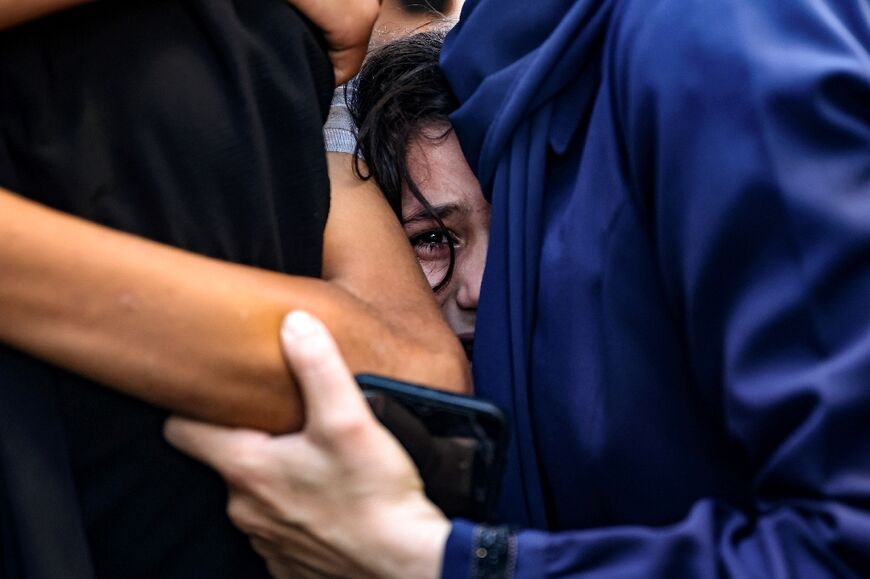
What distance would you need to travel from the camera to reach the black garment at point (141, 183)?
110cm

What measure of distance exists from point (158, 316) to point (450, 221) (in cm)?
77

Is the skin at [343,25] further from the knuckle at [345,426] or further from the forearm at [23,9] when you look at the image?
the knuckle at [345,426]

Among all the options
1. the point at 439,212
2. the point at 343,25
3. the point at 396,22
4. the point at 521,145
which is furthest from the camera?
the point at 396,22

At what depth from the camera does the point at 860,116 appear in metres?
1.07

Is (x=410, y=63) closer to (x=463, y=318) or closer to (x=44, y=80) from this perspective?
(x=463, y=318)

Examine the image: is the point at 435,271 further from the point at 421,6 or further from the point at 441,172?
the point at 421,6

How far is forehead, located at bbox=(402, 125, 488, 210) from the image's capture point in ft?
5.70

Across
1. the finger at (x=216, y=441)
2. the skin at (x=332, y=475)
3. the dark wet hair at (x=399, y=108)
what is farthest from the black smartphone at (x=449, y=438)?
the dark wet hair at (x=399, y=108)

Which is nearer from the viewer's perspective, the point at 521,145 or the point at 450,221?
the point at 521,145

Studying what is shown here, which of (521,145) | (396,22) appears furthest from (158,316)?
(396,22)

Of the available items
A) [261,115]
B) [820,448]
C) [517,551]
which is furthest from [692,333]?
[261,115]

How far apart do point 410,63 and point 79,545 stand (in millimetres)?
1048

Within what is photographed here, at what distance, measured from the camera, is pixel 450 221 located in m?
1.75

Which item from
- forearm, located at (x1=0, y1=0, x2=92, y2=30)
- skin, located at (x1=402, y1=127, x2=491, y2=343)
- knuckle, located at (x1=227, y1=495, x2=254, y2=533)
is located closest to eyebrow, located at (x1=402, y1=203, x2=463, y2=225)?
skin, located at (x1=402, y1=127, x2=491, y2=343)
